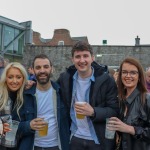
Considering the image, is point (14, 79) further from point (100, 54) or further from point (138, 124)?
point (100, 54)

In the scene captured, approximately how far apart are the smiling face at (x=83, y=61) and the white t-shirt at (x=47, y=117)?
0.54 metres

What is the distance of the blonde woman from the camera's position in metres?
3.49

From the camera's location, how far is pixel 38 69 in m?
3.69

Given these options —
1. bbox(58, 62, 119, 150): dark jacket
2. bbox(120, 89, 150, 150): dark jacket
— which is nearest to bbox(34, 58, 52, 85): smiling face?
bbox(58, 62, 119, 150): dark jacket

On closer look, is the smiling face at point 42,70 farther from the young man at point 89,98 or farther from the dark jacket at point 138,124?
the dark jacket at point 138,124

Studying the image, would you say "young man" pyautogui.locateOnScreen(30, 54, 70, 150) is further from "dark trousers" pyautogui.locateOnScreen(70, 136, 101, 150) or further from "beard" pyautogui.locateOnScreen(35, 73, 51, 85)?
"dark trousers" pyautogui.locateOnScreen(70, 136, 101, 150)

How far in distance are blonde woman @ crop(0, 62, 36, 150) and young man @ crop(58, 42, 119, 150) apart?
1.59 ft

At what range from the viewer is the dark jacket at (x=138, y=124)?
124 inches

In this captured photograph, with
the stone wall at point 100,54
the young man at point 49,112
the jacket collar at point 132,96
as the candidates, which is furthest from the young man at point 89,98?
the stone wall at point 100,54

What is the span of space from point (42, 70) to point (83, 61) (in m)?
0.54

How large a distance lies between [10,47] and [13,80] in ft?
65.4

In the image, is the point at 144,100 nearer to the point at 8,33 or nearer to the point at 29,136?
the point at 29,136

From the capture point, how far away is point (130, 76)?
11.1 feet

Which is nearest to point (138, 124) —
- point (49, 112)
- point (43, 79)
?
point (49, 112)
